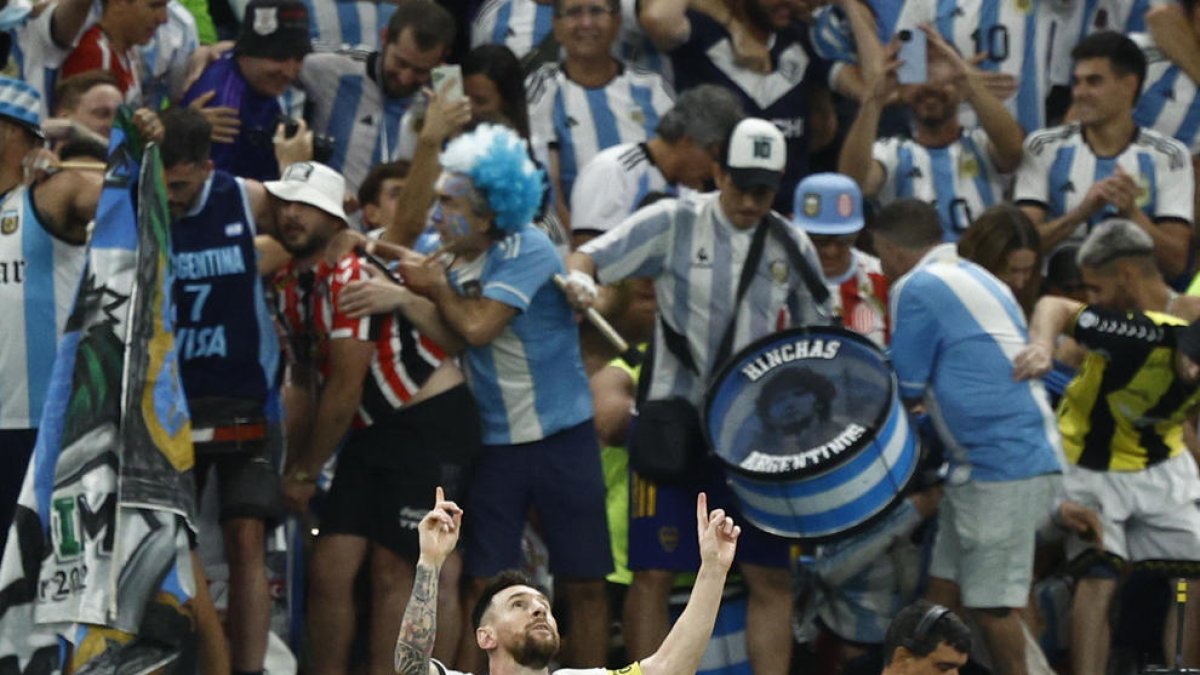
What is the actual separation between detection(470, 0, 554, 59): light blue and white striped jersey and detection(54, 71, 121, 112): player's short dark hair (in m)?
2.31

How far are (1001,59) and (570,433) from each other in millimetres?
3854

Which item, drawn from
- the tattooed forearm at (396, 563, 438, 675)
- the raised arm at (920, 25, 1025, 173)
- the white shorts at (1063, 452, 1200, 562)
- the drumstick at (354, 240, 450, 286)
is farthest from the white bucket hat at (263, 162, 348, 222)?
the raised arm at (920, 25, 1025, 173)

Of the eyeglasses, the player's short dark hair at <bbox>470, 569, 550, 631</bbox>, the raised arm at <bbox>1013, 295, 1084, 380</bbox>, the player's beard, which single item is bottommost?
the player's beard

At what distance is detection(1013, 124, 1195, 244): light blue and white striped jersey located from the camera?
12.0m

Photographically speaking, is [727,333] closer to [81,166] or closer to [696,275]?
[696,275]

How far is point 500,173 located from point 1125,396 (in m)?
2.55

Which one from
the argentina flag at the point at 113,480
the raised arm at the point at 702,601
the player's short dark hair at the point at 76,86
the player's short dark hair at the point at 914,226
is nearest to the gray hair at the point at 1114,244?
the player's short dark hair at the point at 914,226

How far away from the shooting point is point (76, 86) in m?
10.4

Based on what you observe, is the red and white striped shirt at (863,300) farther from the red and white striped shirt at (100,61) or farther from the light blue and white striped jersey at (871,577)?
the red and white striped shirt at (100,61)

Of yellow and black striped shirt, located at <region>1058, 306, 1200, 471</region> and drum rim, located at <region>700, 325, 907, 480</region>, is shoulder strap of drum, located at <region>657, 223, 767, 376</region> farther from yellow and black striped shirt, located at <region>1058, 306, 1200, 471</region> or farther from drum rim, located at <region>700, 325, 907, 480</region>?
yellow and black striped shirt, located at <region>1058, 306, 1200, 471</region>

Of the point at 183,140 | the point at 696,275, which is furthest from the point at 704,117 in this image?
the point at 183,140

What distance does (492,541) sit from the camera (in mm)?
9594

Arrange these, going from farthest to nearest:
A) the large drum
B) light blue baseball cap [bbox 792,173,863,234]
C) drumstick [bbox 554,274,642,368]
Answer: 1. light blue baseball cap [bbox 792,173,863,234]
2. drumstick [bbox 554,274,642,368]
3. the large drum

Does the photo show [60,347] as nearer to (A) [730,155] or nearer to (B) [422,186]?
(B) [422,186]
